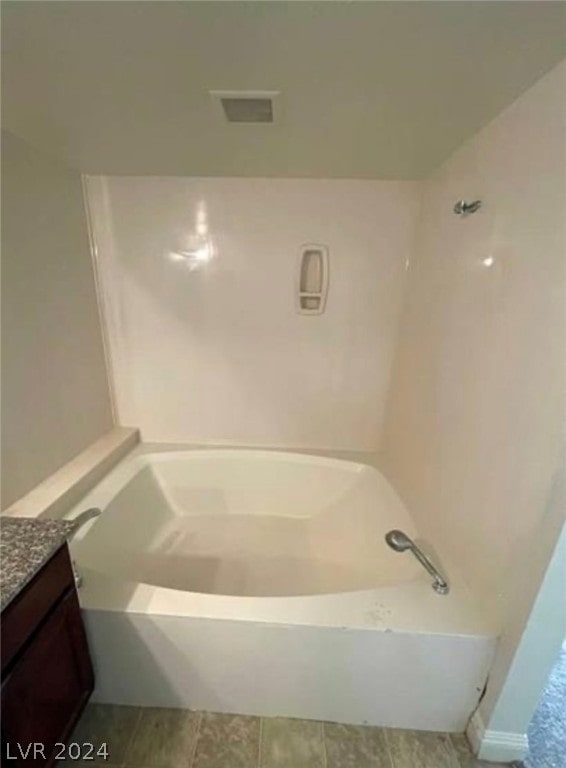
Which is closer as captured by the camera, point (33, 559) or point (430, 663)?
point (33, 559)

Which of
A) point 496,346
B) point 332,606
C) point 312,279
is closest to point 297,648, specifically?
point 332,606

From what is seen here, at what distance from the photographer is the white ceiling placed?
2.56 feet

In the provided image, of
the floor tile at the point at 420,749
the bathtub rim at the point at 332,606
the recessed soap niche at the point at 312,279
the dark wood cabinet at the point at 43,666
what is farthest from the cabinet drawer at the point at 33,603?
the recessed soap niche at the point at 312,279

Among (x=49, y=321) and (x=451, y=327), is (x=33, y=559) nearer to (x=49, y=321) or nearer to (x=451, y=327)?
(x=49, y=321)

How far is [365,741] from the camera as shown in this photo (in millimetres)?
1149

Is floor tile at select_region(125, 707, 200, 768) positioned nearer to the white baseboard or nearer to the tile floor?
the tile floor

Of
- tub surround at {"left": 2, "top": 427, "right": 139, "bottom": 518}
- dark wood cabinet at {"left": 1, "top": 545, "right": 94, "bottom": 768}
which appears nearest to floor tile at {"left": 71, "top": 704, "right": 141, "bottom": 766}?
dark wood cabinet at {"left": 1, "top": 545, "right": 94, "bottom": 768}

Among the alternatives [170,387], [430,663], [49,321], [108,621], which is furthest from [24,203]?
[430,663]

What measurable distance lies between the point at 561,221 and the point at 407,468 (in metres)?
1.18

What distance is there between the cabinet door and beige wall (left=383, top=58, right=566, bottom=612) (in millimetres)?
A: 1203

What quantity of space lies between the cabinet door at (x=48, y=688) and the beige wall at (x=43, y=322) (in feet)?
1.90

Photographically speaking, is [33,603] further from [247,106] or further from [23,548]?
[247,106]

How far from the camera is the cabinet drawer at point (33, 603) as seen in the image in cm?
77

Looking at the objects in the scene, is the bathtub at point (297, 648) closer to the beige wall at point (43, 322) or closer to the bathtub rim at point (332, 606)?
the bathtub rim at point (332, 606)
